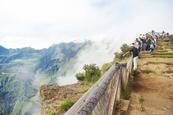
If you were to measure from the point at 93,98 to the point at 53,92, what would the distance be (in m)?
11.5

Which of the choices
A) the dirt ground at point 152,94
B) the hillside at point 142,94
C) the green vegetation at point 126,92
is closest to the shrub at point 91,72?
the hillside at point 142,94

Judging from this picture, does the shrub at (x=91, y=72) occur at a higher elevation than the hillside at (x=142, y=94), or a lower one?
higher

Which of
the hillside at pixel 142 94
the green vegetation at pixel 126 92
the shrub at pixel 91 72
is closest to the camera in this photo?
the hillside at pixel 142 94

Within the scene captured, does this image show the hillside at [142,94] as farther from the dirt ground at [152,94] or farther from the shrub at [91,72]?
the shrub at [91,72]

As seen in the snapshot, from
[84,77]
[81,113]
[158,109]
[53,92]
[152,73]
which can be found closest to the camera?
[81,113]

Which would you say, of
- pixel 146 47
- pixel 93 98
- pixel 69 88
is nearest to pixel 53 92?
pixel 69 88

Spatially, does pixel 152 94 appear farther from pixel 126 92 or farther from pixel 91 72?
pixel 91 72

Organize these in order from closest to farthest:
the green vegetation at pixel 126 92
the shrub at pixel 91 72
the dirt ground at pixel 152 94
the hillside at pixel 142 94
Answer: the dirt ground at pixel 152 94 → the hillside at pixel 142 94 → the green vegetation at pixel 126 92 → the shrub at pixel 91 72

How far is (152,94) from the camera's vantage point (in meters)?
11.7

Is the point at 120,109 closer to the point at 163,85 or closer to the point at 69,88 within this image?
the point at 163,85

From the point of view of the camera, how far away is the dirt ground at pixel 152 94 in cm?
930

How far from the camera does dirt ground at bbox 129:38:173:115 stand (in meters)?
9.30

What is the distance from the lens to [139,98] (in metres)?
10.9

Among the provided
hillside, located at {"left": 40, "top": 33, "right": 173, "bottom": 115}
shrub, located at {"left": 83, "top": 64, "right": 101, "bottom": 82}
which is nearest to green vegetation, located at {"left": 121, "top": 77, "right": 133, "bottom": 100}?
hillside, located at {"left": 40, "top": 33, "right": 173, "bottom": 115}
